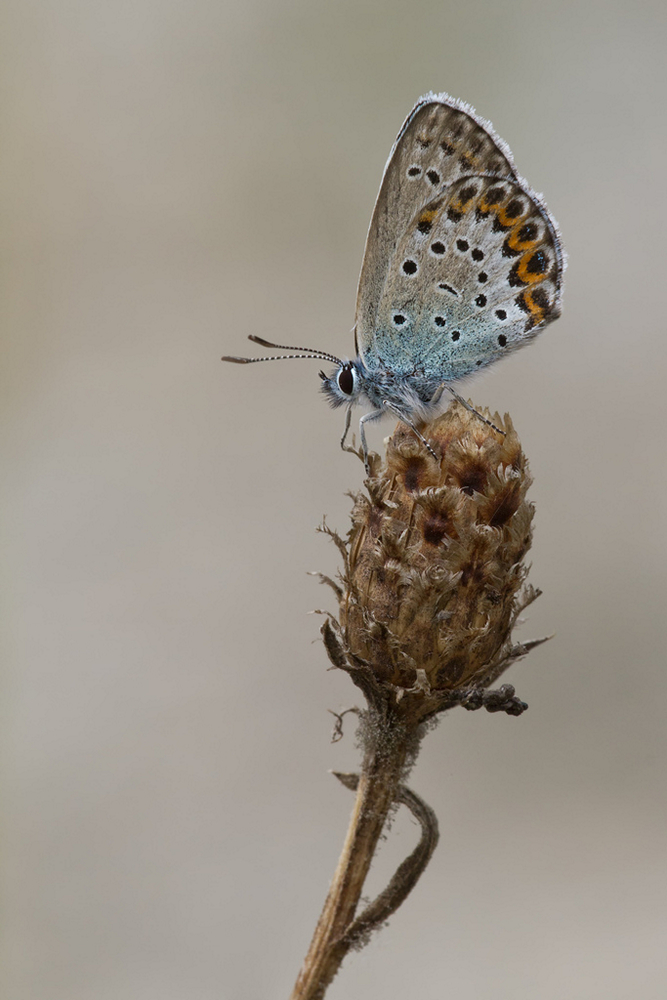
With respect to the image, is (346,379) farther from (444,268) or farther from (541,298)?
(541,298)

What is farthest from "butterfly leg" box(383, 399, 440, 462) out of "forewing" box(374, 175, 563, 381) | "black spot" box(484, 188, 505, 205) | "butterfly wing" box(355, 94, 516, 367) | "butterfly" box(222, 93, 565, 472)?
"black spot" box(484, 188, 505, 205)

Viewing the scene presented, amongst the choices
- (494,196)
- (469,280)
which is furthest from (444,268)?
(494,196)

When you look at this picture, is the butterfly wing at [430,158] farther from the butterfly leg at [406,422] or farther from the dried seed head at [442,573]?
the dried seed head at [442,573]

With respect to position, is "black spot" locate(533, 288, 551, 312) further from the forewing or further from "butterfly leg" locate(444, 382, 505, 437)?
"butterfly leg" locate(444, 382, 505, 437)

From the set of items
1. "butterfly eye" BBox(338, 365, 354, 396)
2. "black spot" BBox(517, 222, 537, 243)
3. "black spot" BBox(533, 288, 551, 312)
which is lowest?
"butterfly eye" BBox(338, 365, 354, 396)

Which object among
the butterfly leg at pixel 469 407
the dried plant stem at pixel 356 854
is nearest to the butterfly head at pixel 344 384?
the butterfly leg at pixel 469 407

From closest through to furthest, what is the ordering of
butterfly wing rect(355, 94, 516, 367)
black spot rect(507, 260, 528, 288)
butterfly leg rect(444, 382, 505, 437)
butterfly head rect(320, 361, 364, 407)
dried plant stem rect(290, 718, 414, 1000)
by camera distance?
dried plant stem rect(290, 718, 414, 1000) < butterfly leg rect(444, 382, 505, 437) < butterfly wing rect(355, 94, 516, 367) < black spot rect(507, 260, 528, 288) < butterfly head rect(320, 361, 364, 407)
